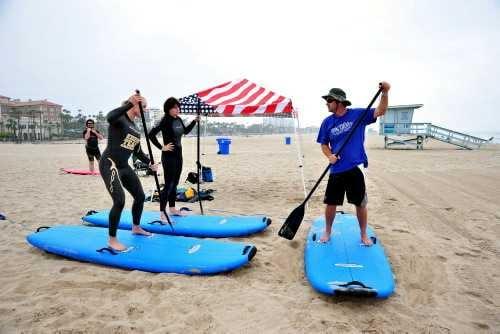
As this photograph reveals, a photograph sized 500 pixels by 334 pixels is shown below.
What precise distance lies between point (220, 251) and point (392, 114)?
23301 millimetres

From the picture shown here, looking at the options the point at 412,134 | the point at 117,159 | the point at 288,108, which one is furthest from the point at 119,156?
the point at 412,134

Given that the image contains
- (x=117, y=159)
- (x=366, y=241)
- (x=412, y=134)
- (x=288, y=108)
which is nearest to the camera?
(x=117, y=159)

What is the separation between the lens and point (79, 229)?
4.18m

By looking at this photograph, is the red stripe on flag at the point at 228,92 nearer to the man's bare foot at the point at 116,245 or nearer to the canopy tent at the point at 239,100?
the canopy tent at the point at 239,100

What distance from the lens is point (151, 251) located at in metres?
3.47

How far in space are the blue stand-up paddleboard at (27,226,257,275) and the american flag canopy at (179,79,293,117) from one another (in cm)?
283

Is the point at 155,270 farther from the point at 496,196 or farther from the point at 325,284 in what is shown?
the point at 496,196

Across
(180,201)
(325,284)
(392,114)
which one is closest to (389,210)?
(325,284)

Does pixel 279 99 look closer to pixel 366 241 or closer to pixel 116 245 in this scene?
pixel 366 241

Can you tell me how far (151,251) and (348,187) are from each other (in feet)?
7.73

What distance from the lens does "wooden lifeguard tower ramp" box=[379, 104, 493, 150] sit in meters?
19.6

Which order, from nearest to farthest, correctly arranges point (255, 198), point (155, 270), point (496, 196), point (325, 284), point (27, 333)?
point (27, 333) → point (325, 284) → point (155, 270) → point (496, 196) → point (255, 198)

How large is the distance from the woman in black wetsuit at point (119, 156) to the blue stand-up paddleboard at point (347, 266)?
2.18 meters

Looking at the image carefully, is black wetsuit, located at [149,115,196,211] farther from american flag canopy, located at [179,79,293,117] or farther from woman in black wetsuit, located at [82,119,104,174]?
woman in black wetsuit, located at [82,119,104,174]
